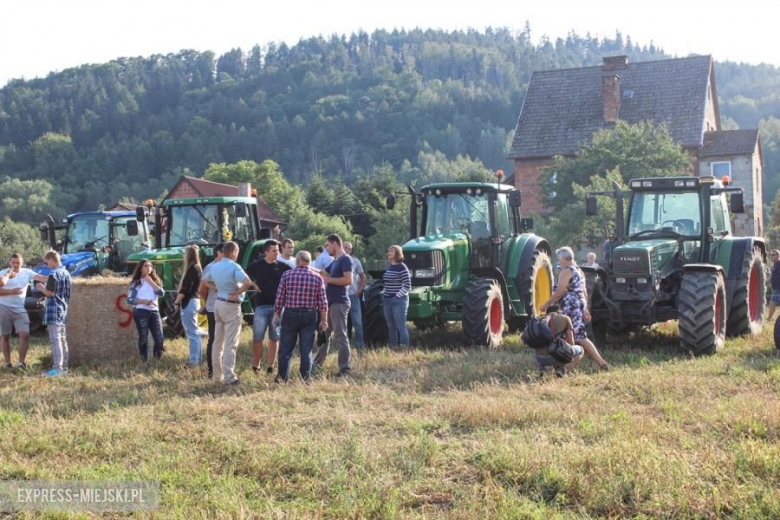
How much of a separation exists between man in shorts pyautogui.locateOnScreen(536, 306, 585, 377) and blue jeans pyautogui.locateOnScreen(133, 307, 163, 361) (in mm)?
5034

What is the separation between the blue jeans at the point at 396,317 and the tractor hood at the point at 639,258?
2.76 metres

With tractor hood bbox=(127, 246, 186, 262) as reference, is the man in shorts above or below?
below

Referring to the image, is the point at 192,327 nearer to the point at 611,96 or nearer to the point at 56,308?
the point at 56,308

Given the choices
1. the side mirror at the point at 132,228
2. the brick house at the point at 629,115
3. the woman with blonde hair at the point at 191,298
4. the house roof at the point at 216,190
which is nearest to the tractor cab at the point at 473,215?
the woman with blonde hair at the point at 191,298

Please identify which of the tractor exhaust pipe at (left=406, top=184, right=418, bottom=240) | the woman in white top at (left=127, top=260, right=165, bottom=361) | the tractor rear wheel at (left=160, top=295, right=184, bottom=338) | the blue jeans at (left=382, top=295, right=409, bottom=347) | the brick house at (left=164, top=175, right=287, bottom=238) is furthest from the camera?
the brick house at (left=164, top=175, right=287, bottom=238)

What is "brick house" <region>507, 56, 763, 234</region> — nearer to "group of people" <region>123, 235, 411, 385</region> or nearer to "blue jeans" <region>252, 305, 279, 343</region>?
"group of people" <region>123, 235, 411, 385</region>

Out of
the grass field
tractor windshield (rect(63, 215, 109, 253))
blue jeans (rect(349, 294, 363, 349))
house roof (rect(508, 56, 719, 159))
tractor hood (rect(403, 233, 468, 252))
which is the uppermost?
house roof (rect(508, 56, 719, 159))

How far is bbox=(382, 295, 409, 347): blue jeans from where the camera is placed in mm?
11789

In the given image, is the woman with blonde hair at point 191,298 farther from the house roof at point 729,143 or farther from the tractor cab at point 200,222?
the house roof at point 729,143

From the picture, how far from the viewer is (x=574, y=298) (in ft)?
33.2

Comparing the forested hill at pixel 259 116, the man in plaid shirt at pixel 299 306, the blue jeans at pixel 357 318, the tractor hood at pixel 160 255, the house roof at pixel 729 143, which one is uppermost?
the forested hill at pixel 259 116

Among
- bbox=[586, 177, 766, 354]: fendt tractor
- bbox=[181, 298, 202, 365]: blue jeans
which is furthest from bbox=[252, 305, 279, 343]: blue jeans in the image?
bbox=[586, 177, 766, 354]: fendt tractor

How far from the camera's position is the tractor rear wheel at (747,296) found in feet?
A: 40.9

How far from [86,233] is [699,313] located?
11576mm
